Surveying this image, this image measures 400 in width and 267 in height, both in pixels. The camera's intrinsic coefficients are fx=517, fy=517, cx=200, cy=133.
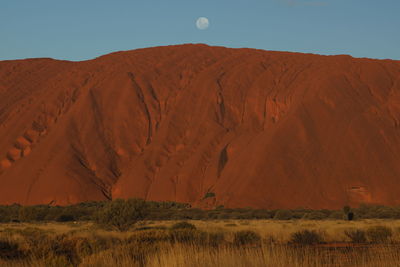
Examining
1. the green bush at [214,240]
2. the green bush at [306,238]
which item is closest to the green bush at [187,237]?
the green bush at [214,240]

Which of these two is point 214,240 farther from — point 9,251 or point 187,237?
point 9,251

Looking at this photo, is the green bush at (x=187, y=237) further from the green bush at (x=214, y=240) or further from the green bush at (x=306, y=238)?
the green bush at (x=306, y=238)

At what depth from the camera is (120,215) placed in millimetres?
30906

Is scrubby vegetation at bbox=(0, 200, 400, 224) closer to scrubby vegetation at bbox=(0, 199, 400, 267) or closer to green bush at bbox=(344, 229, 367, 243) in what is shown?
scrubby vegetation at bbox=(0, 199, 400, 267)

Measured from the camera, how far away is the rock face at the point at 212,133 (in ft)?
191

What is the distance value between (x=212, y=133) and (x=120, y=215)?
37162 millimetres

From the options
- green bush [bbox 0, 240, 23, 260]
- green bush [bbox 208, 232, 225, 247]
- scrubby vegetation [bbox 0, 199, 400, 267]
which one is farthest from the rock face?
green bush [bbox 0, 240, 23, 260]

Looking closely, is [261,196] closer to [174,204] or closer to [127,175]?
[174,204]

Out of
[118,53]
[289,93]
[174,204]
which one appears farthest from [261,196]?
[118,53]

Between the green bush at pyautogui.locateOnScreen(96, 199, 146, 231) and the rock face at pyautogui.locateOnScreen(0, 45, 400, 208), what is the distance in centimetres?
2490

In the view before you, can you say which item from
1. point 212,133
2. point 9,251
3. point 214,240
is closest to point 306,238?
point 214,240

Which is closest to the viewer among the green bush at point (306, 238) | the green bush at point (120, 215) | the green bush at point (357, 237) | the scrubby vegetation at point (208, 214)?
the green bush at point (306, 238)

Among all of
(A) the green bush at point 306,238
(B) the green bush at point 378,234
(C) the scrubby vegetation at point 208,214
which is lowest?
(C) the scrubby vegetation at point 208,214

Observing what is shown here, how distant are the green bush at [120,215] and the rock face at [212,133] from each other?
24.9m
